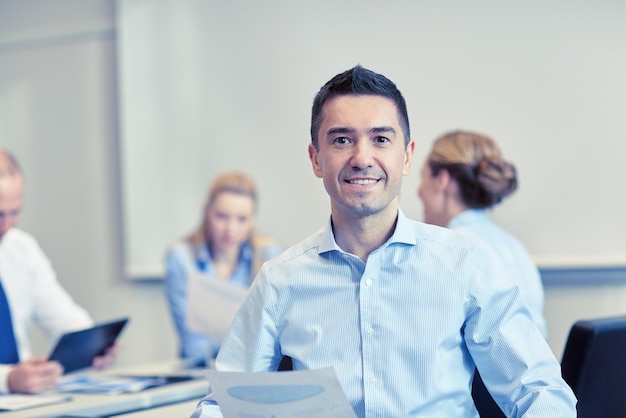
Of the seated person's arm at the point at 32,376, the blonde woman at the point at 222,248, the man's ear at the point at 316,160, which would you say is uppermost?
the man's ear at the point at 316,160

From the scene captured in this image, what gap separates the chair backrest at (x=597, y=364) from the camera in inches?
81.5

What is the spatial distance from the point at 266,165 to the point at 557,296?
1.66 meters

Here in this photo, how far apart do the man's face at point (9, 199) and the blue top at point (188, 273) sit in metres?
1.02

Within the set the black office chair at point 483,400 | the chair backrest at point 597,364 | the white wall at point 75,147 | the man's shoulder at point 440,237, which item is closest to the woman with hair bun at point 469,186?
the chair backrest at point 597,364

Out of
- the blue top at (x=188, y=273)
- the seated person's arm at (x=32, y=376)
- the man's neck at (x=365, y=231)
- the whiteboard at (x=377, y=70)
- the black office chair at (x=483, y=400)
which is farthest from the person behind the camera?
the blue top at (x=188, y=273)

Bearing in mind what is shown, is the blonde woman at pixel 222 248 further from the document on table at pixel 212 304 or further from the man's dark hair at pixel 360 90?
the man's dark hair at pixel 360 90

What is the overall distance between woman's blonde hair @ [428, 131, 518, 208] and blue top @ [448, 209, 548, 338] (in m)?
0.06

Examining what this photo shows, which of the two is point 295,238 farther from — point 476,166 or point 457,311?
point 457,311

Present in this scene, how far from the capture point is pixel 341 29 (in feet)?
14.6

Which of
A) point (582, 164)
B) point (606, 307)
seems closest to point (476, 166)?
point (582, 164)

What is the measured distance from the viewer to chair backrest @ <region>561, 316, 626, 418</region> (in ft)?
6.79

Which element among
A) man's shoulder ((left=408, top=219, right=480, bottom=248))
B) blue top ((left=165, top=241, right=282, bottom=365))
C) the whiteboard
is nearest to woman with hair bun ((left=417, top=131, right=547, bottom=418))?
the whiteboard

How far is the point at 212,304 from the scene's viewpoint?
338 cm

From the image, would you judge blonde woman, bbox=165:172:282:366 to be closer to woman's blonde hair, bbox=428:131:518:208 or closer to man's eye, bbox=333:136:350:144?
woman's blonde hair, bbox=428:131:518:208
